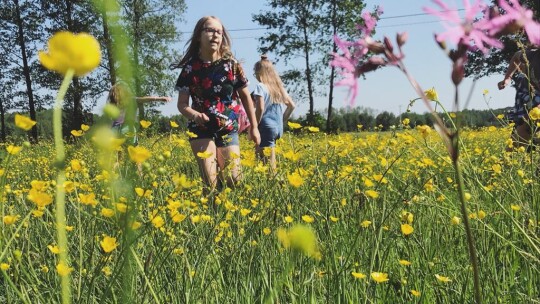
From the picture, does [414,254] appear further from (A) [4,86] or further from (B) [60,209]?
(A) [4,86]

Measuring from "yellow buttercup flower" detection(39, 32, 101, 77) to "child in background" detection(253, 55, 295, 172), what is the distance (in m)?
3.73

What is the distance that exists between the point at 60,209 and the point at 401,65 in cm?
27

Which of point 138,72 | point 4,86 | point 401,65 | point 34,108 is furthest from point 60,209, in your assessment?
point 4,86

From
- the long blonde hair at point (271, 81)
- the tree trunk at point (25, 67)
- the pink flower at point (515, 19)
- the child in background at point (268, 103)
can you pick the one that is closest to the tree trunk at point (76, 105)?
the pink flower at point (515, 19)

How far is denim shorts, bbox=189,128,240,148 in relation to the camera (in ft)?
9.73

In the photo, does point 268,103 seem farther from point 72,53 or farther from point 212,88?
point 72,53

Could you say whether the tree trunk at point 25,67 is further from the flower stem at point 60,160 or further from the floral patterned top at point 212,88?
the flower stem at point 60,160

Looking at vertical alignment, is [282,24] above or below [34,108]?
above

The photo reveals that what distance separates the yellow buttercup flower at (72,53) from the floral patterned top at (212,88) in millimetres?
2665

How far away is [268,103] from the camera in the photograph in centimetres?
441

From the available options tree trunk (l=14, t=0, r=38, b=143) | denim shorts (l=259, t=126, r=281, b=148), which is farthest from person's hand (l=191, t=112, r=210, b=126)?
tree trunk (l=14, t=0, r=38, b=143)

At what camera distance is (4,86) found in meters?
19.4

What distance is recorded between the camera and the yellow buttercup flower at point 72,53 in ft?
1.05

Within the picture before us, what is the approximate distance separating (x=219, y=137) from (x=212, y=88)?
0.90 feet
